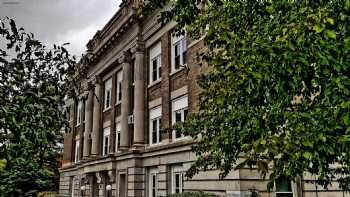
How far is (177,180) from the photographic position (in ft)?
58.9

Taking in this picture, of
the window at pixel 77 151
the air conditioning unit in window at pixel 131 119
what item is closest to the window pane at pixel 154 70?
the air conditioning unit in window at pixel 131 119

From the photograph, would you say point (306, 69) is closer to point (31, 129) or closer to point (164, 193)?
point (31, 129)

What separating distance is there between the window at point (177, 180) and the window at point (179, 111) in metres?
1.59

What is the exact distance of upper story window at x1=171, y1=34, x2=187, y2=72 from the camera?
61.9 feet

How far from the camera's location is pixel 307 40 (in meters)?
3.74

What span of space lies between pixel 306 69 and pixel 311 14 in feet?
2.26

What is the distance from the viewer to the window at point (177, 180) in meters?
17.5

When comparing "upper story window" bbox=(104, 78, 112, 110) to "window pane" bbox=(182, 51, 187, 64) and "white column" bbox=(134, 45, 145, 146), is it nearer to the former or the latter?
"white column" bbox=(134, 45, 145, 146)

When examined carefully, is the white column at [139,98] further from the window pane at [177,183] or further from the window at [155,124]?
the window pane at [177,183]

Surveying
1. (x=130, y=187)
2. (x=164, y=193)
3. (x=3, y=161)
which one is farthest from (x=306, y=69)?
(x=130, y=187)

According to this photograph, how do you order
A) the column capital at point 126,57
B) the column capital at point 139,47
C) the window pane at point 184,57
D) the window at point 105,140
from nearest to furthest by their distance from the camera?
the window pane at point 184,57 < the column capital at point 139,47 < the column capital at point 126,57 < the window at point 105,140

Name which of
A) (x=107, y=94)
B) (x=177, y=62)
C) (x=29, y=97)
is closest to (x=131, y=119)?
(x=177, y=62)

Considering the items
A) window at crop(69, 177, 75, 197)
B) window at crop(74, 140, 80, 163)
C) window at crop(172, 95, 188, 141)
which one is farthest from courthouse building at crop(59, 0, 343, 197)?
window at crop(74, 140, 80, 163)

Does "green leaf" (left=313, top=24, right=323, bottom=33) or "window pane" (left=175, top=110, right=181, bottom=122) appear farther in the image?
"window pane" (left=175, top=110, right=181, bottom=122)
